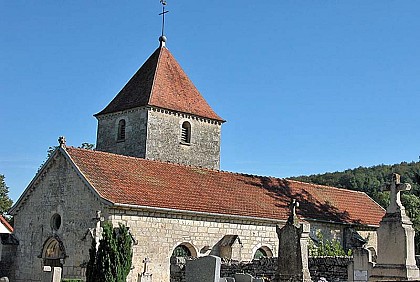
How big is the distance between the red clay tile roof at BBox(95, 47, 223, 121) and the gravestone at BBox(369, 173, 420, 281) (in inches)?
803

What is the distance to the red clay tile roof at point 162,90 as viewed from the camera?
34.3 metres

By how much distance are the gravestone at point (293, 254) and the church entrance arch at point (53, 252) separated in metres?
11.8

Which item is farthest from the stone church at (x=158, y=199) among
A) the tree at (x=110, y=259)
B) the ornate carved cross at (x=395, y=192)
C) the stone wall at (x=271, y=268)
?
the ornate carved cross at (x=395, y=192)

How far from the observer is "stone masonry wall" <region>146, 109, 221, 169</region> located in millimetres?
33312

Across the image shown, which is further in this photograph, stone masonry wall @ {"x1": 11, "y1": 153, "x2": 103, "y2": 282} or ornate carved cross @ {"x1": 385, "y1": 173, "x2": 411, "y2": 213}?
stone masonry wall @ {"x1": 11, "y1": 153, "x2": 103, "y2": 282}

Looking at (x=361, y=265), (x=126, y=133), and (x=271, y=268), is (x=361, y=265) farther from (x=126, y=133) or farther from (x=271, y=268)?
(x=126, y=133)

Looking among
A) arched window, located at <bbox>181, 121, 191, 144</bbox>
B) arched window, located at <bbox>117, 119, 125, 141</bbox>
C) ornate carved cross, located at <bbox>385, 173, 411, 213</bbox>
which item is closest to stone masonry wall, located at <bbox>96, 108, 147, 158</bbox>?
arched window, located at <bbox>117, 119, 125, 141</bbox>

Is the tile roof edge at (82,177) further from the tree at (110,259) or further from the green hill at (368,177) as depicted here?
the green hill at (368,177)

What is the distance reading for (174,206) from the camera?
2514 cm

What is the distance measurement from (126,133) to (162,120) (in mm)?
2261

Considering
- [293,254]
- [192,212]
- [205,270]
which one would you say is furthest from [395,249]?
[192,212]

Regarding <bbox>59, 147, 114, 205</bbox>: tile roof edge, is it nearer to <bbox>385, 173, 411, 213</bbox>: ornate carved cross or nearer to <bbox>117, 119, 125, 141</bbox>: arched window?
<bbox>117, 119, 125, 141</bbox>: arched window

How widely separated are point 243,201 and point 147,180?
16.2 ft

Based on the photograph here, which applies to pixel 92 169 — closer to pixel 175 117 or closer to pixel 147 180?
pixel 147 180
